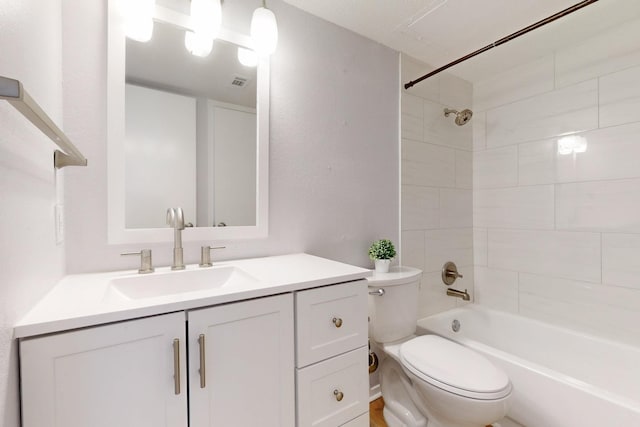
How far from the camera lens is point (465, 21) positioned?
158 cm

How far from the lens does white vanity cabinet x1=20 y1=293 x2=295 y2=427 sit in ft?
1.91

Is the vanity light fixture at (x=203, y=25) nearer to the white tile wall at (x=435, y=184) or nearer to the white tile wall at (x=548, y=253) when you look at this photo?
the white tile wall at (x=435, y=184)

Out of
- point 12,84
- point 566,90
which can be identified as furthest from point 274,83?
point 566,90

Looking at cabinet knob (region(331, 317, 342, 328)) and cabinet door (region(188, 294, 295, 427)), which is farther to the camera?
cabinet knob (region(331, 317, 342, 328))

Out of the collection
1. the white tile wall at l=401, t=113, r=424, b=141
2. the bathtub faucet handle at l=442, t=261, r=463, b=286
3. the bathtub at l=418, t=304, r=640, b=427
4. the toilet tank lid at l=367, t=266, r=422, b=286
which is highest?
the white tile wall at l=401, t=113, r=424, b=141

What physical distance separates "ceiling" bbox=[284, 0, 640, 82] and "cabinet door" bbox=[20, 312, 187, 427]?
1.58 metres

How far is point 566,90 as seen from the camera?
1.79 metres

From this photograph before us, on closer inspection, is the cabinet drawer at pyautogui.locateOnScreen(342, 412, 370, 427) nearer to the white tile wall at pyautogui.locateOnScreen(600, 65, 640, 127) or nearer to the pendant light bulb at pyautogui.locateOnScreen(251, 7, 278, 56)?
the pendant light bulb at pyautogui.locateOnScreen(251, 7, 278, 56)

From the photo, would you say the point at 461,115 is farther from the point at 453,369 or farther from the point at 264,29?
the point at 453,369

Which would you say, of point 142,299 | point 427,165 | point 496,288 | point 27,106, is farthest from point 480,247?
point 27,106

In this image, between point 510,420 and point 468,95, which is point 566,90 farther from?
point 510,420

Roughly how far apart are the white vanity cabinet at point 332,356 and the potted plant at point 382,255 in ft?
1.82

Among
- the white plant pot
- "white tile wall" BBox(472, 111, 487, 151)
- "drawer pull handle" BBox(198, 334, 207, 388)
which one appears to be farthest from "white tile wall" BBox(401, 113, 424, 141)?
"drawer pull handle" BBox(198, 334, 207, 388)

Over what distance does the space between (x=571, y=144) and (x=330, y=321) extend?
1917mm
